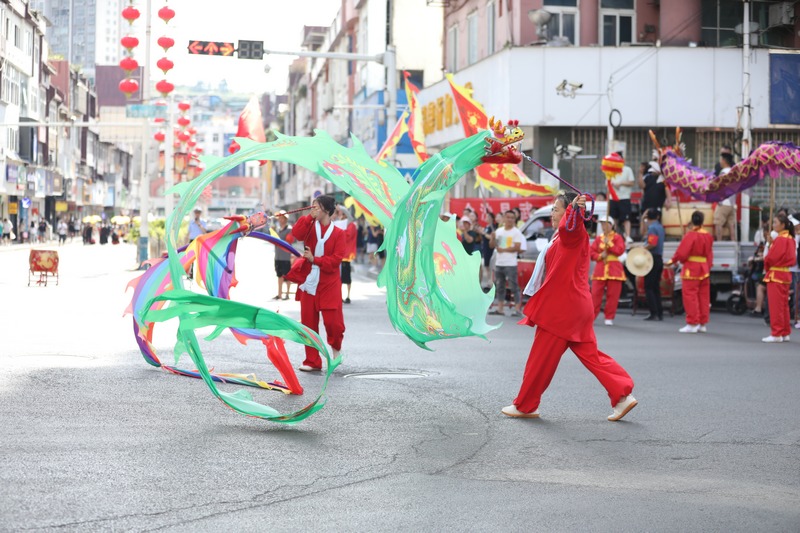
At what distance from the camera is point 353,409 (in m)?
9.55

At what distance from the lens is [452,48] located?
3869cm

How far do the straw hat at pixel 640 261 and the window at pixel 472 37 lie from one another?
16.8m

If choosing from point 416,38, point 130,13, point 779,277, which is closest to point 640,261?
point 779,277

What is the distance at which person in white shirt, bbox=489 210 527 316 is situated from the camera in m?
19.9

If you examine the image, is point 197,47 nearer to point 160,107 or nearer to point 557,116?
point 160,107

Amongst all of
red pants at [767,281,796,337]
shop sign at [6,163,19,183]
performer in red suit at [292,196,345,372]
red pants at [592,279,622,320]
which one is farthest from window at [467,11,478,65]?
shop sign at [6,163,19,183]

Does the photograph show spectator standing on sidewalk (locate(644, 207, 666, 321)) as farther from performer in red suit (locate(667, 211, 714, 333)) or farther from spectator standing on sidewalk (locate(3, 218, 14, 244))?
spectator standing on sidewalk (locate(3, 218, 14, 244))

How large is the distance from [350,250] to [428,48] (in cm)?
3101

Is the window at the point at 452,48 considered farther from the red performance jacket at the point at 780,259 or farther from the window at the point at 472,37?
the red performance jacket at the point at 780,259

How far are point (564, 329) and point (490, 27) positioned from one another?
25727mm

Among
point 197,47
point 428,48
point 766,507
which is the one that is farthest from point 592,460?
point 428,48

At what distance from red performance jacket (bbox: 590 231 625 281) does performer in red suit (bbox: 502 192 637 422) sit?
9.52 metres

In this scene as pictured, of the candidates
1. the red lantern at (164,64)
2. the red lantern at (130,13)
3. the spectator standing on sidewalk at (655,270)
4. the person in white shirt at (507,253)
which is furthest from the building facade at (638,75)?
the person in white shirt at (507,253)

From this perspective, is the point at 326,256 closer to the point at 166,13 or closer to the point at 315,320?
the point at 315,320
